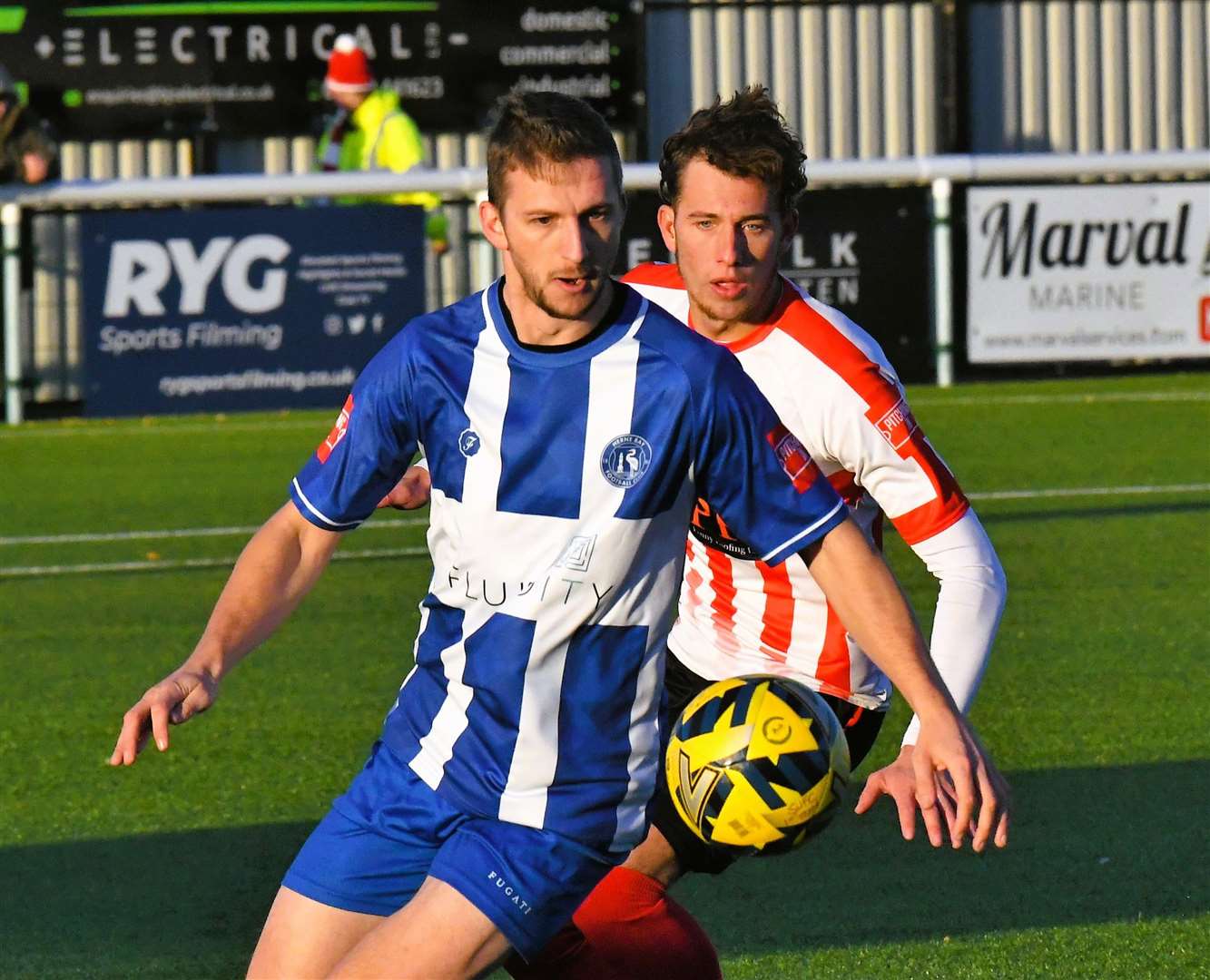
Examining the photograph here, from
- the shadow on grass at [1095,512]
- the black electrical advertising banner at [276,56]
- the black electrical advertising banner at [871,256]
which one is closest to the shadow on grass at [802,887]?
the shadow on grass at [1095,512]

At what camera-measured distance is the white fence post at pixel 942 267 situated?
16.0 m

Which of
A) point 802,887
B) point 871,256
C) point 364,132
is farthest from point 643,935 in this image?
point 364,132

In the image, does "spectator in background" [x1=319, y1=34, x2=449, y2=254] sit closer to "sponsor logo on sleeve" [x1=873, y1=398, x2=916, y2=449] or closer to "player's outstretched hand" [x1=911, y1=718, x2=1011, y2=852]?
"sponsor logo on sleeve" [x1=873, y1=398, x2=916, y2=449]

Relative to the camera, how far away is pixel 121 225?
50.8 ft

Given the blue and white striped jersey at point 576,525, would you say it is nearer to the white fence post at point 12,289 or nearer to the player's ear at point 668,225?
the player's ear at point 668,225

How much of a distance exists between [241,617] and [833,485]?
1.31 m

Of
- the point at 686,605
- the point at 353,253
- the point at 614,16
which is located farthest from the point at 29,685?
the point at 614,16

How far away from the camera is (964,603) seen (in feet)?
14.1

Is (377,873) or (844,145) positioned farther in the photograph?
(844,145)

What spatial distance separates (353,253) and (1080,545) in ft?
22.2

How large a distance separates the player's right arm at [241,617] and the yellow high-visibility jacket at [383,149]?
11935 mm

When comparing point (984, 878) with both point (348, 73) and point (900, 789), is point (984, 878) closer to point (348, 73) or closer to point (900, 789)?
point (900, 789)

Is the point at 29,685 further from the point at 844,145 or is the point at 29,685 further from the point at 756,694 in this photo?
the point at 844,145

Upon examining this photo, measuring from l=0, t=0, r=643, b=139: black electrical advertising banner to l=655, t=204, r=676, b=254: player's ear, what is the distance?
14.9 metres
